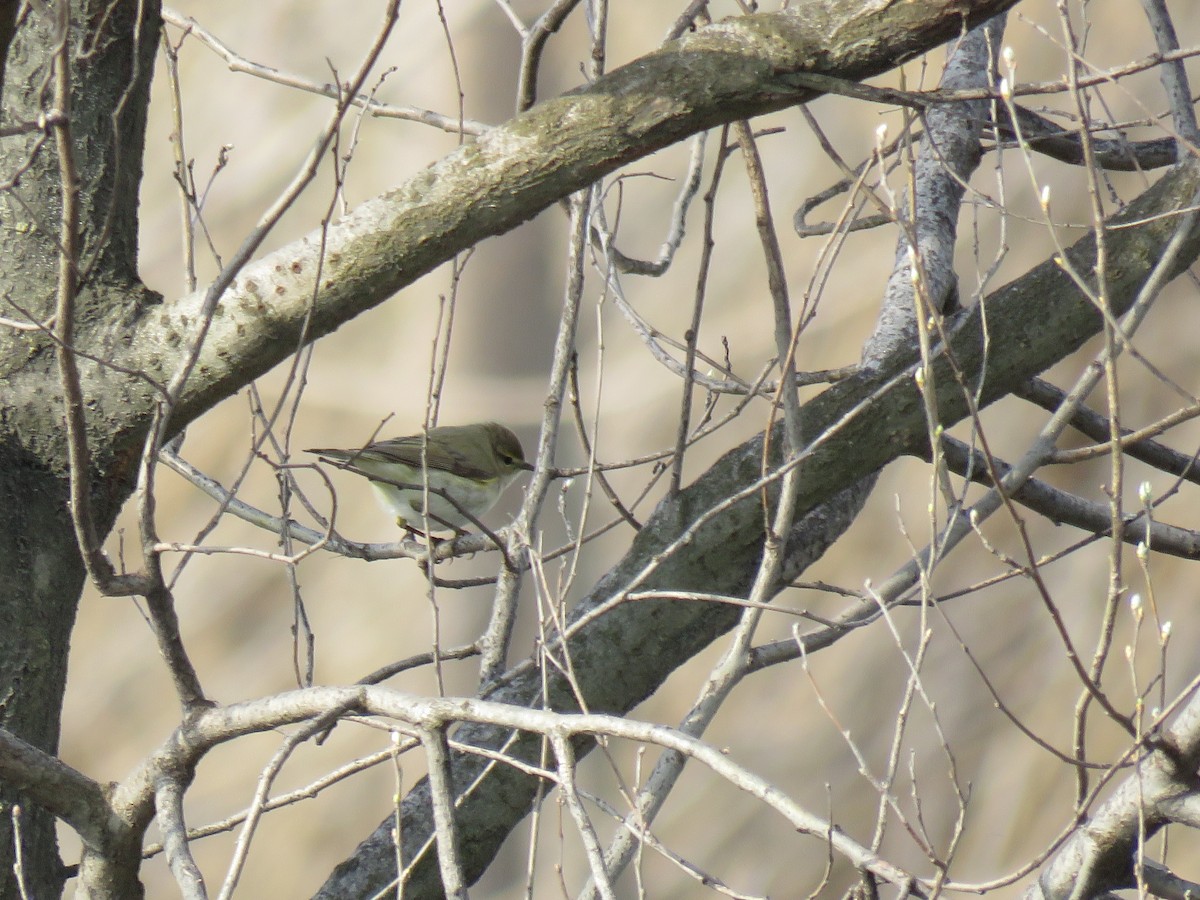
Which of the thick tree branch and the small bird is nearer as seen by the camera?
the thick tree branch

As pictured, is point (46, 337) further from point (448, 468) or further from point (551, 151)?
point (448, 468)

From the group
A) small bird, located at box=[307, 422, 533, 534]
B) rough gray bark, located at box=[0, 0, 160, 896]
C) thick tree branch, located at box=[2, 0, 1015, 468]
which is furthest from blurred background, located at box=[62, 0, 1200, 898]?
thick tree branch, located at box=[2, 0, 1015, 468]

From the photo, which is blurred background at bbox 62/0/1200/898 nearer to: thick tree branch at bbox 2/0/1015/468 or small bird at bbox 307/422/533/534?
small bird at bbox 307/422/533/534

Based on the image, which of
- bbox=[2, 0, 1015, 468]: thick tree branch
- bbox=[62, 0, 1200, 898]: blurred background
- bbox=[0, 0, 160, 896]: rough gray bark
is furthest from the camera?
bbox=[62, 0, 1200, 898]: blurred background

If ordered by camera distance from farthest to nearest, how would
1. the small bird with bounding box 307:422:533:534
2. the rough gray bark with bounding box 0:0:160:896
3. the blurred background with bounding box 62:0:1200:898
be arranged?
the blurred background with bounding box 62:0:1200:898 → the small bird with bounding box 307:422:533:534 → the rough gray bark with bounding box 0:0:160:896

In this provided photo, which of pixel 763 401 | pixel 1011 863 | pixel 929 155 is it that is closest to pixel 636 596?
pixel 929 155

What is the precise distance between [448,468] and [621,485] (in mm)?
1952

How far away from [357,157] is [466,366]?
4.43 feet

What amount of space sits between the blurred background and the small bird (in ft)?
4.12

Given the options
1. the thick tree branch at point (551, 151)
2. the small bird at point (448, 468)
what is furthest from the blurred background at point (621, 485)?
the thick tree branch at point (551, 151)

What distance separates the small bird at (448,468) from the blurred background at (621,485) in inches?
49.5

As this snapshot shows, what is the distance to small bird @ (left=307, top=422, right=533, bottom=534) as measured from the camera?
14.9 ft

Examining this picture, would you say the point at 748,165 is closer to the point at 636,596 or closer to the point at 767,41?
the point at 767,41

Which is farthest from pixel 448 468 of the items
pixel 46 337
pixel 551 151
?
pixel 551 151
